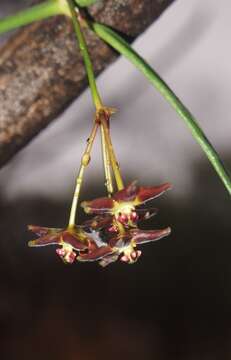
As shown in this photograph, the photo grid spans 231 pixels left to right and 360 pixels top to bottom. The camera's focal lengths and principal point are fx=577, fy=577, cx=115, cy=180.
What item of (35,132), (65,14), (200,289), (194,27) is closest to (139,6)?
(65,14)

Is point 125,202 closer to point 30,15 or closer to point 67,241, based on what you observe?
point 67,241

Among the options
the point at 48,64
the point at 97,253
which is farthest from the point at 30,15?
the point at 97,253

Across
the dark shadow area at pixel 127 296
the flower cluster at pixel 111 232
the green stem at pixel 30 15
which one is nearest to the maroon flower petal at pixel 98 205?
the flower cluster at pixel 111 232

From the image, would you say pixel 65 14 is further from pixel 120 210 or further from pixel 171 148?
pixel 171 148

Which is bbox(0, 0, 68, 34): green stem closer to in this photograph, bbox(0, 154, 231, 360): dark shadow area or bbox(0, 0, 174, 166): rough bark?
bbox(0, 0, 174, 166): rough bark

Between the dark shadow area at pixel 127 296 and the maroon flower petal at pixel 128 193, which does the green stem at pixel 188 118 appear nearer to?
the maroon flower petal at pixel 128 193

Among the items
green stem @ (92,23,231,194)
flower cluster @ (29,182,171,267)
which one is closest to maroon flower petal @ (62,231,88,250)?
flower cluster @ (29,182,171,267)
